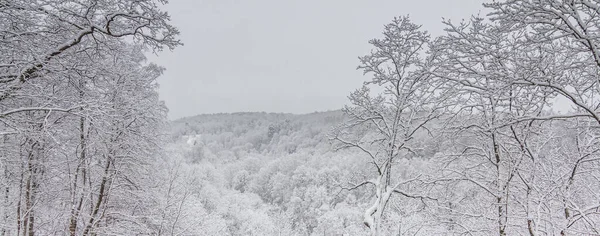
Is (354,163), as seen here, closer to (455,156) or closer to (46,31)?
(455,156)

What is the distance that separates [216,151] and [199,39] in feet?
384

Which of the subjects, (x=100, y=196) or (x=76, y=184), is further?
(x=100, y=196)

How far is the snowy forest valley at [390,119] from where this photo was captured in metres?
3.96

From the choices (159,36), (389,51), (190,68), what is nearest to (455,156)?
(389,51)

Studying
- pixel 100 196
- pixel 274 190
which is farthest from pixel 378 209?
pixel 274 190

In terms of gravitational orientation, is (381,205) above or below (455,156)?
below

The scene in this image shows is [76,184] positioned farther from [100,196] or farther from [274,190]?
[274,190]

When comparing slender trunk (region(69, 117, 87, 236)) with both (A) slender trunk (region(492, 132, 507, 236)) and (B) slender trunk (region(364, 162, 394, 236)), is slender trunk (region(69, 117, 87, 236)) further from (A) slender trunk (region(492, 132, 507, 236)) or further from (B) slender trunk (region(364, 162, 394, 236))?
(A) slender trunk (region(492, 132, 507, 236))

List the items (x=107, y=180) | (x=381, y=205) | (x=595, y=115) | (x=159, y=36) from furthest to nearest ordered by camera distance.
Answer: (x=107, y=180), (x=381, y=205), (x=159, y=36), (x=595, y=115)

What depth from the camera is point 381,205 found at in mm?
6363

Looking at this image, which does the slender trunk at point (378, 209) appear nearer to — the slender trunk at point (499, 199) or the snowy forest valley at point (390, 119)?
the snowy forest valley at point (390, 119)

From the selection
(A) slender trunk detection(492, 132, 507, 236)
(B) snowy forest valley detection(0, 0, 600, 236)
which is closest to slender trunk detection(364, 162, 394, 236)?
(B) snowy forest valley detection(0, 0, 600, 236)

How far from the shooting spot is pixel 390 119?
7727 mm

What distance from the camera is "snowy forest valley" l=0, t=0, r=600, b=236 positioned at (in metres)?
3.96
